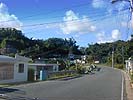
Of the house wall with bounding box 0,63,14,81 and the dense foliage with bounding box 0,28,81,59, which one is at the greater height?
the dense foliage with bounding box 0,28,81,59

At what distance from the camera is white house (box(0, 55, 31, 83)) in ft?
133

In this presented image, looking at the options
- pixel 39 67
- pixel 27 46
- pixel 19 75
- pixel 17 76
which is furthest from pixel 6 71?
pixel 27 46

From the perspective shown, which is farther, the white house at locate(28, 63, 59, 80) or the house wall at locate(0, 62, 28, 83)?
the white house at locate(28, 63, 59, 80)

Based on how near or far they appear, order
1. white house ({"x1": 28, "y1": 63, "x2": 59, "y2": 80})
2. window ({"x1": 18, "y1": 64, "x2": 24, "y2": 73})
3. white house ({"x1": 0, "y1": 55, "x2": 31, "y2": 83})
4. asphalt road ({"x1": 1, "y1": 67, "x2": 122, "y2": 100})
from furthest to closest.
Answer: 1. white house ({"x1": 28, "y1": 63, "x2": 59, "y2": 80})
2. window ({"x1": 18, "y1": 64, "x2": 24, "y2": 73})
3. white house ({"x1": 0, "y1": 55, "x2": 31, "y2": 83})
4. asphalt road ({"x1": 1, "y1": 67, "x2": 122, "y2": 100})

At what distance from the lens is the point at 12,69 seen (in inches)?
1677

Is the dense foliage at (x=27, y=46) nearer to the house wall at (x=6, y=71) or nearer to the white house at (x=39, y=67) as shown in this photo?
the white house at (x=39, y=67)

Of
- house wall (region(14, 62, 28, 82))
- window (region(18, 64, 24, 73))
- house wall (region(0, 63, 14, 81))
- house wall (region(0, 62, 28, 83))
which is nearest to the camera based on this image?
house wall (region(0, 63, 14, 81))

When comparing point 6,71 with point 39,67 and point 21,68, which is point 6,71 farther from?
point 39,67

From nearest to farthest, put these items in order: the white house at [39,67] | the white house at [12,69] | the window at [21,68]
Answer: the white house at [12,69] < the window at [21,68] < the white house at [39,67]

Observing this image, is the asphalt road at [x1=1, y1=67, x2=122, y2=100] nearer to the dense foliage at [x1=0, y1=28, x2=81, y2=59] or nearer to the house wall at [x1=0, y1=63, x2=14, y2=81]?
the house wall at [x1=0, y1=63, x2=14, y2=81]

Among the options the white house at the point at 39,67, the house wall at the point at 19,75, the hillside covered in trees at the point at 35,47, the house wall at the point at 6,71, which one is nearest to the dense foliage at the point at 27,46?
the hillside covered in trees at the point at 35,47

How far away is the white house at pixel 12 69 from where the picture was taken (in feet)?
133

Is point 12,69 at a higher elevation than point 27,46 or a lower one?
lower

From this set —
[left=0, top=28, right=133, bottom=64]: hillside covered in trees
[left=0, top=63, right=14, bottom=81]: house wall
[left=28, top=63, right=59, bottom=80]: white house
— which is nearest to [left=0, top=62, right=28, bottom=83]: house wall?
[left=0, top=63, right=14, bottom=81]: house wall
